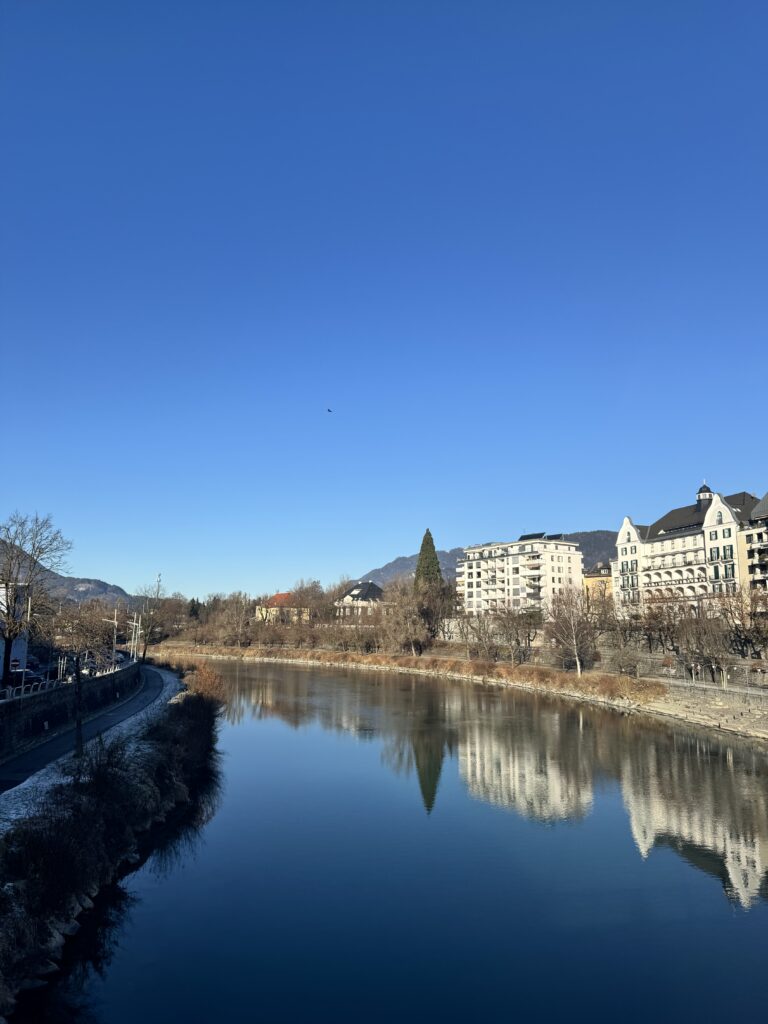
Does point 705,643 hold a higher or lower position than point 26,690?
higher

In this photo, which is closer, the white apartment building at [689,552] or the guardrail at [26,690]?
the guardrail at [26,690]

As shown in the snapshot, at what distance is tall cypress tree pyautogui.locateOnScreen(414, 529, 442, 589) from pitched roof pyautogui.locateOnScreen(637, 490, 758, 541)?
25650mm

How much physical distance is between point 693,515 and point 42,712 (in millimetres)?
66902

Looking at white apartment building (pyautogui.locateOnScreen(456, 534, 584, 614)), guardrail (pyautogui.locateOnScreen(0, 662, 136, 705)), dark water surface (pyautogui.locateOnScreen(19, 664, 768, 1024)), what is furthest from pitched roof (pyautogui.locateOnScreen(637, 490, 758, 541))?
guardrail (pyautogui.locateOnScreen(0, 662, 136, 705))

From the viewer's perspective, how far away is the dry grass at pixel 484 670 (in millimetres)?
45553

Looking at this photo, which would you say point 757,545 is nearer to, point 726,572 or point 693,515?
point 726,572

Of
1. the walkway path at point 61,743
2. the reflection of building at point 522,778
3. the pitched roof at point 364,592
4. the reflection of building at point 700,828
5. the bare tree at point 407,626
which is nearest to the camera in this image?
the reflection of building at point 700,828

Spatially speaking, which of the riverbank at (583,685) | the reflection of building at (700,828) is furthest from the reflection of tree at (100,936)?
the riverbank at (583,685)

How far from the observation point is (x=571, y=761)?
30.2 metres

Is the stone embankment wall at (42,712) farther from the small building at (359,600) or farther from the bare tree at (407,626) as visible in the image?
the small building at (359,600)

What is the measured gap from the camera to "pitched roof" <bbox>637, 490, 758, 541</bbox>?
227 ft

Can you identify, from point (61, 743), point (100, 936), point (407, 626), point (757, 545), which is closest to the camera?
point (100, 936)

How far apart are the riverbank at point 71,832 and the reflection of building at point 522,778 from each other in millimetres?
10852

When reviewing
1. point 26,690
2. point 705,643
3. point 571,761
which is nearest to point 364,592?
point 705,643
